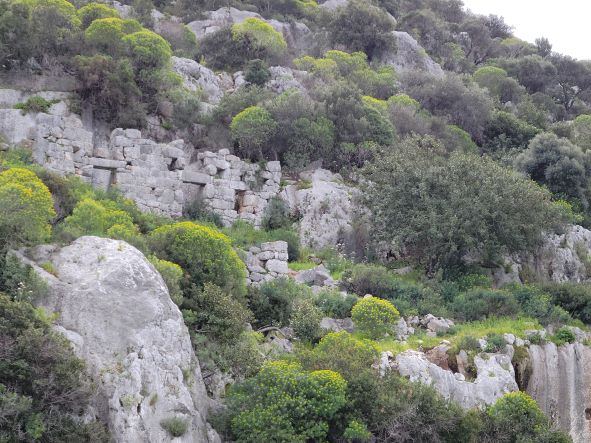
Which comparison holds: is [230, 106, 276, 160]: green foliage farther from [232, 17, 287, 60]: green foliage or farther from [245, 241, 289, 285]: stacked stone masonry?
[232, 17, 287, 60]: green foliage

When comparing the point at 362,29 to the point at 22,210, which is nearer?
the point at 22,210

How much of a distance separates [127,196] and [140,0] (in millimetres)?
22414

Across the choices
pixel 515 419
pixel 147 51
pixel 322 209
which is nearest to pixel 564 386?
pixel 515 419

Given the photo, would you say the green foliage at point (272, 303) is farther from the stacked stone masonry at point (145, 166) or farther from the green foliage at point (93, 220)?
the stacked stone masonry at point (145, 166)

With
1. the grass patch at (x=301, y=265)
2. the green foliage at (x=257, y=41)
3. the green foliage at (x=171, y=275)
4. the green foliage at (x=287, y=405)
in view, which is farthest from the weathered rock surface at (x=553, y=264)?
the green foliage at (x=257, y=41)

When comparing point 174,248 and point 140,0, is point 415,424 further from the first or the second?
point 140,0

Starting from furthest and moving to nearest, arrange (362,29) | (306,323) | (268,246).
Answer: (362,29)
(268,246)
(306,323)

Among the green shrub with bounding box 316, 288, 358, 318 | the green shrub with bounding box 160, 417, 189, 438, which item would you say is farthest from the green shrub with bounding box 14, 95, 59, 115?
the green shrub with bounding box 160, 417, 189, 438

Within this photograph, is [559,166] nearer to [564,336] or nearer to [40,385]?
[564,336]

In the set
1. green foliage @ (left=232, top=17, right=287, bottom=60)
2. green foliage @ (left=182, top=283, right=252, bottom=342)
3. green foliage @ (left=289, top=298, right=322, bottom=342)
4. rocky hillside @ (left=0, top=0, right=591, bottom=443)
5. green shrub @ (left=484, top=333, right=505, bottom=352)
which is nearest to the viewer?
rocky hillside @ (left=0, top=0, right=591, bottom=443)

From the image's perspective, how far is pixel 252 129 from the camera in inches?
1177

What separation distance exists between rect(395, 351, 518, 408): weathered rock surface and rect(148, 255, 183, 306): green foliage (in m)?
5.71

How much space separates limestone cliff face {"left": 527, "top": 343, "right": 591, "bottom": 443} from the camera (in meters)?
21.2

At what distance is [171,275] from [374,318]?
5996 millimetres
